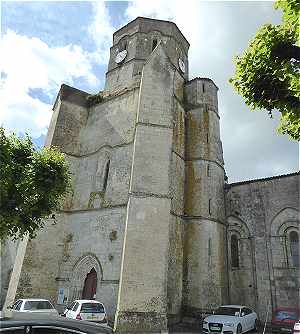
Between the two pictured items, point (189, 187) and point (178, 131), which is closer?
point (189, 187)

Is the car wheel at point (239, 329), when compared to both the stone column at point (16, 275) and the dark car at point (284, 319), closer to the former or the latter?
the dark car at point (284, 319)

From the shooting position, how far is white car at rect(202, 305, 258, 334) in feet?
42.9

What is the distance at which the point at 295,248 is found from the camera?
57.2 ft

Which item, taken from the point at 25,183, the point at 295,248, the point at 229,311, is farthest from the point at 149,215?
the point at 295,248

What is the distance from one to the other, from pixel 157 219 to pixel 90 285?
16.0 ft

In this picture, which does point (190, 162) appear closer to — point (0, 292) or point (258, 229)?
point (258, 229)

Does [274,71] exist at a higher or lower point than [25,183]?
higher

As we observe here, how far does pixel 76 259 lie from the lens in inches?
666

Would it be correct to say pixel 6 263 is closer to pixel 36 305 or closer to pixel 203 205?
pixel 36 305

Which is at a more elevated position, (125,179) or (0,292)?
(125,179)

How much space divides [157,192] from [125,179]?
7.55 feet

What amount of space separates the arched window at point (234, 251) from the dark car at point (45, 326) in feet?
52.7

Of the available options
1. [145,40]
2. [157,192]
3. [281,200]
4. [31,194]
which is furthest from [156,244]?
[145,40]

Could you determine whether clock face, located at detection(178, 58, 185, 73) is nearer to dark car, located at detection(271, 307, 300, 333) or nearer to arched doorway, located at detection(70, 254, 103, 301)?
arched doorway, located at detection(70, 254, 103, 301)
